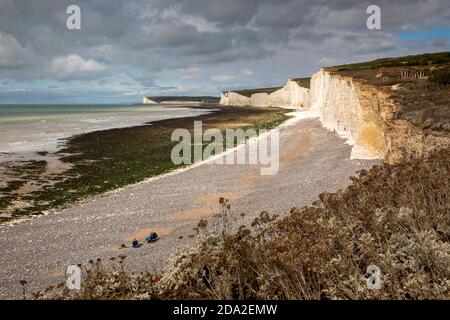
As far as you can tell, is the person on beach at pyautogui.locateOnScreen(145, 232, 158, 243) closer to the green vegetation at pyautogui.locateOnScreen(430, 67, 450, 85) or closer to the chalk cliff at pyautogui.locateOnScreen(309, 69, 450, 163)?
Answer: the chalk cliff at pyautogui.locateOnScreen(309, 69, 450, 163)

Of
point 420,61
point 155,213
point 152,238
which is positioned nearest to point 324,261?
point 152,238

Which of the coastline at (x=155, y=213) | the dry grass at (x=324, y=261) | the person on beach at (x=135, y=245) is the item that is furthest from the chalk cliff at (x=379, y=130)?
the person on beach at (x=135, y=245)

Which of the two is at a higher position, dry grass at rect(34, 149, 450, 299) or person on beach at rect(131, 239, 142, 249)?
dry grass at rect(34, 149, 450, 299)

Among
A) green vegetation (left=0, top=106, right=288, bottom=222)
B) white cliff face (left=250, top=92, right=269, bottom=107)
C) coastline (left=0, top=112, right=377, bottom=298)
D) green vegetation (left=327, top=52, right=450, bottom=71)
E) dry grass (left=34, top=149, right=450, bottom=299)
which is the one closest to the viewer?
dry grass (left=34, top=149, right=450, bottom=299)

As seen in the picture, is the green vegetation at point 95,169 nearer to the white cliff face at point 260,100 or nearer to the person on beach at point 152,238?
the person on beach at point 152,238

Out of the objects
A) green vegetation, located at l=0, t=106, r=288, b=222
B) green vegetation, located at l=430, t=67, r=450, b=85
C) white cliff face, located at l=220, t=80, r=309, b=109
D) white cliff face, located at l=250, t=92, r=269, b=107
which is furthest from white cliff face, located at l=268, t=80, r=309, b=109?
green vegetation, located at l=430, t=67, r=450, b=85

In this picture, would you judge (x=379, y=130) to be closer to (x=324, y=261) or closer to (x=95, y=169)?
(x=324, y=261)
